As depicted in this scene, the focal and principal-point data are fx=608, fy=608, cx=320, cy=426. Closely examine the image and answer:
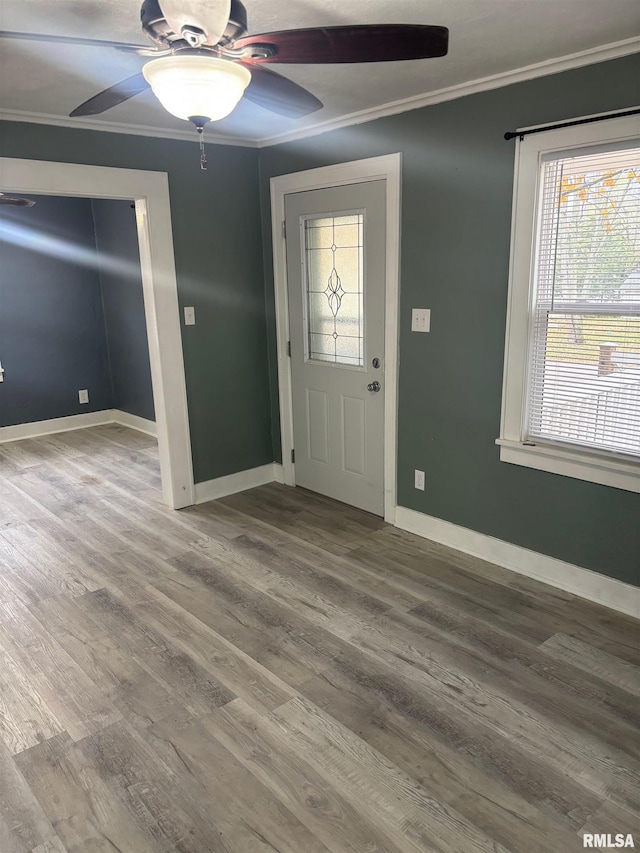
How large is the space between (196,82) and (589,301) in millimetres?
1884

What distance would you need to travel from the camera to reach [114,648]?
2625 mm

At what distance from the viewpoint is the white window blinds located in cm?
249

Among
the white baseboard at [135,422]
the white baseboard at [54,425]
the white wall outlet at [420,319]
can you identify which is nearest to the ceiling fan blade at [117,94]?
the white wall outlet at [420,319]

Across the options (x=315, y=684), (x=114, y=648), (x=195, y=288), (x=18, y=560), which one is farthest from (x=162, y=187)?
(x=315, y=684)

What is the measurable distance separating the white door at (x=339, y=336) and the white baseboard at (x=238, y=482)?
0.35 m

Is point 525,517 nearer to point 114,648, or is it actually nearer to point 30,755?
point 114,648

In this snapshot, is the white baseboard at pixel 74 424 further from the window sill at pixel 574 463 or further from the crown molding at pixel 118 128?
the window sill at pixel 574 463

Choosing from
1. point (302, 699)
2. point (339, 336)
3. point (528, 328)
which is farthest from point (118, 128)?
point (302, 699)

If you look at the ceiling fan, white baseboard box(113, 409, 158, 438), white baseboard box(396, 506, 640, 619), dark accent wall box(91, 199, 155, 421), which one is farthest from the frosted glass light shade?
white baseboard box(113, 409, 158, 438)

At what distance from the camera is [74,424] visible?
6195mm

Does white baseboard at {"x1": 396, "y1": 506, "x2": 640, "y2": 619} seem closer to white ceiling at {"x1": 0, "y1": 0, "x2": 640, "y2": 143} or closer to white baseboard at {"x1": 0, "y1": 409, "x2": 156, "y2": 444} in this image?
white ceiling at {"x1": 0, "y1": 0, "x2": 640, "y2": 143}

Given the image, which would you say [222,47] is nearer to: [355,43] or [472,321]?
[355,43]

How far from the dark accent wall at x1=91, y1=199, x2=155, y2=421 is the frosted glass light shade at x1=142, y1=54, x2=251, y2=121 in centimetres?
414

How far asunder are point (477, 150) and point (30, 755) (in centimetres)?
311
